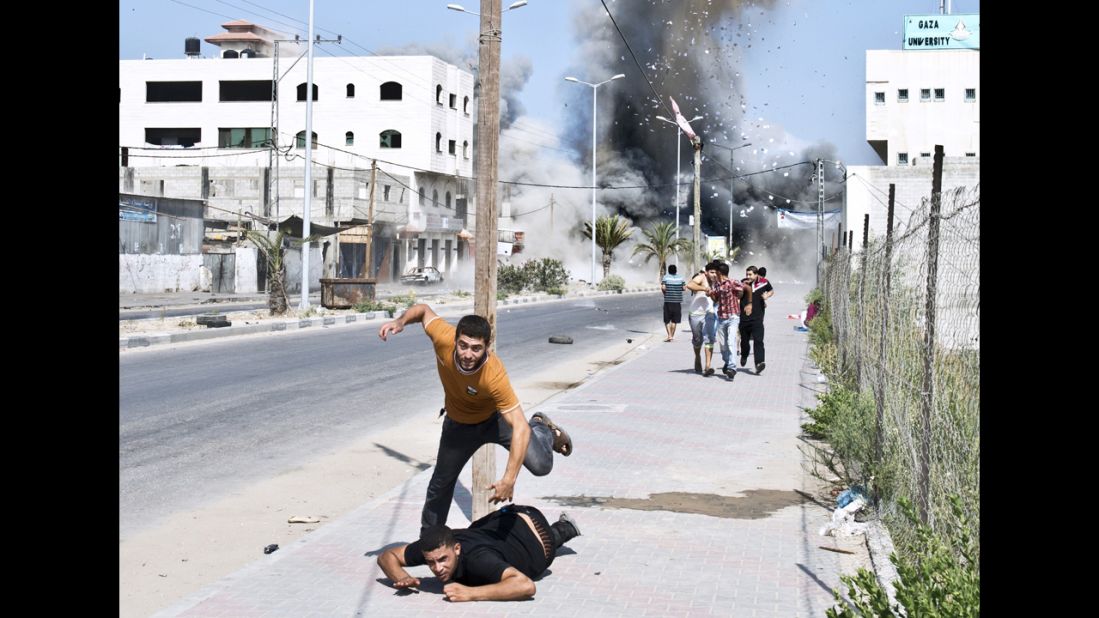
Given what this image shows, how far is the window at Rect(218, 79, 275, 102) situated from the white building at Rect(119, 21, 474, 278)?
60 mm

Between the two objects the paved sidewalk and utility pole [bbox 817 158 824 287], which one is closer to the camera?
the paved sidewalk

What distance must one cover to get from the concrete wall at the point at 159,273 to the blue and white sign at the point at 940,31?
3491 centimetres

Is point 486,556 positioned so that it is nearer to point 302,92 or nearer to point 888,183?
point 888,183

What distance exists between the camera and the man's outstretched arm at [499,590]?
18.4 feet

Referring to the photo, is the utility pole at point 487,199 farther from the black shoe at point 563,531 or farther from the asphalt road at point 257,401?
the asphalt road at point 257,401

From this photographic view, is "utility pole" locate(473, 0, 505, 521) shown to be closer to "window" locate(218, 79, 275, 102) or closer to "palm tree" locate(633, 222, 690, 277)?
"palm tree" locate(633, 222, 690, 277)

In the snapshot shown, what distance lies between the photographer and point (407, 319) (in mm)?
6137

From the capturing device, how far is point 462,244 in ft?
233

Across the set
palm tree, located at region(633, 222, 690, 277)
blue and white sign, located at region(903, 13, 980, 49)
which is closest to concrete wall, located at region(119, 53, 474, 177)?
palm tree, located at region(633, 222, 690, 277)

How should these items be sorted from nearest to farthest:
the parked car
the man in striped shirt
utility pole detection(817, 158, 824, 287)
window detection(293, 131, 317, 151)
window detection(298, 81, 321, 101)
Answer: the man in striped shirt, utility pole detection(817, 158, 824, 287), the parked car, window detection(293, 131, 317, 151), window detection(298, 81, 321, 101)

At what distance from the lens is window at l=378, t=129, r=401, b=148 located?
6650cm

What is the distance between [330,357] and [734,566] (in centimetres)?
1439

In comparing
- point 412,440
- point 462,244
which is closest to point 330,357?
point 412,440
